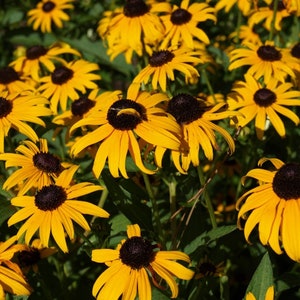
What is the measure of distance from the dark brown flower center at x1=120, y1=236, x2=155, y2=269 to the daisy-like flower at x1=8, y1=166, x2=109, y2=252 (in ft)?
0.45

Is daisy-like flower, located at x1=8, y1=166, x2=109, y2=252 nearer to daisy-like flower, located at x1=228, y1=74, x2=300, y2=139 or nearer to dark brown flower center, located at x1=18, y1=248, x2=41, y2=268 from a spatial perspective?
dark brown flower center, located at x1=18, y1=248, x2=41, y2=268

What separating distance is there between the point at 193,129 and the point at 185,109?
8 centimetres

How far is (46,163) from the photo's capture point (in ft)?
6.80

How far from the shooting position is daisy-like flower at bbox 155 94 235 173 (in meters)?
1.92

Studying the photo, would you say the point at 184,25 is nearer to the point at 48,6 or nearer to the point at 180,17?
the point at 180,17

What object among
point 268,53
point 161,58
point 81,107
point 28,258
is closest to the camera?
point 28,258

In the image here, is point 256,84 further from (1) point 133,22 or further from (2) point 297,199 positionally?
(2) point 297,199

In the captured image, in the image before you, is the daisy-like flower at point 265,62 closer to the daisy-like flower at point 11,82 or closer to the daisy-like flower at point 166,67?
the daisy-like flower at point 166,67

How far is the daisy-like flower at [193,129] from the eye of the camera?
192 centimetres

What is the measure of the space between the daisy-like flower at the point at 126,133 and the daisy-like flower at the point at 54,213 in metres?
0.13

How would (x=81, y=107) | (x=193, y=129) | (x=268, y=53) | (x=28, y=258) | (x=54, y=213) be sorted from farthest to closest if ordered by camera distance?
(x=268, y=53)
(x=81, y=107)
(x=28, y=258)
(x=193, y=129)
(x=54, y=213)

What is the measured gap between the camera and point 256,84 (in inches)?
101

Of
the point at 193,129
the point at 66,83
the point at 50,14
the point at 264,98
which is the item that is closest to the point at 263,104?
the point at 264,98

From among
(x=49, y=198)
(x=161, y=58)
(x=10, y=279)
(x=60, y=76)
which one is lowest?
(x=60, y=76)
